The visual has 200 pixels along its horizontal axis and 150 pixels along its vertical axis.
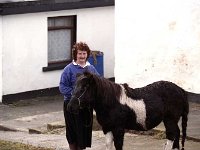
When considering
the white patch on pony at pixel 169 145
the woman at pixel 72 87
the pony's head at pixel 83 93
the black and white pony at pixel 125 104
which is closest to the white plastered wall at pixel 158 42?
the black and white pony at pixel 125 104

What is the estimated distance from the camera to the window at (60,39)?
61.7 feet

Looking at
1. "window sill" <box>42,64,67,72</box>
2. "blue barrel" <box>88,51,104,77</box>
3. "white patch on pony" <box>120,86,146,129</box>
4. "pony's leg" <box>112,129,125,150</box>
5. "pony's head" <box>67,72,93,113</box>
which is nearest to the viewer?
"pony's head" <box>67,72,93,113</box>

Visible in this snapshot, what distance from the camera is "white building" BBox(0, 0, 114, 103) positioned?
17516mm

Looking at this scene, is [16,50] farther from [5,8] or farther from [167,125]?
[167,125]

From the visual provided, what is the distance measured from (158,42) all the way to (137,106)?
4764 millimetres

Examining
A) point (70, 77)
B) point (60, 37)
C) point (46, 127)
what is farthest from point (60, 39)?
point (70, 77)

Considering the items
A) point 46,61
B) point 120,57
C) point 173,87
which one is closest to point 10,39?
point 46,61

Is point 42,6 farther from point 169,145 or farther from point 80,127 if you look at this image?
point 169,145

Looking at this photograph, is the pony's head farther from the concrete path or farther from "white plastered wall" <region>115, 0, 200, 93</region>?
"white plastered wall" <region>115, 0, 200, 93</region>

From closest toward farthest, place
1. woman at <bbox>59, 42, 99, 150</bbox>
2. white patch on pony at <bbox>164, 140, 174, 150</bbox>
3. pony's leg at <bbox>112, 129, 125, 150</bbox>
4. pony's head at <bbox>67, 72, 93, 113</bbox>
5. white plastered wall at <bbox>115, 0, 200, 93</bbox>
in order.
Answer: pony's head at <bbox>67, 72, 93, 113</bbox> < pony's leg at <bbox>112, 129, 125, 150</bbox> < woman at <bbox>59, 42, 99, 150</bbox> < white patch on pony at <bbox>164, 140, 174, 150</bbox> < white plastered wall at <bbox>115, 0, 200, 93</bbox>

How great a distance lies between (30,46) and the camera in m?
18.0

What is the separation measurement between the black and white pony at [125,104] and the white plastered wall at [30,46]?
956cm

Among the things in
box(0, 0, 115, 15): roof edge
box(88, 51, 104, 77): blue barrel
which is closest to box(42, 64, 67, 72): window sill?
box(88, 51, 104, 77): blue barrel

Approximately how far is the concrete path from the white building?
585mm
